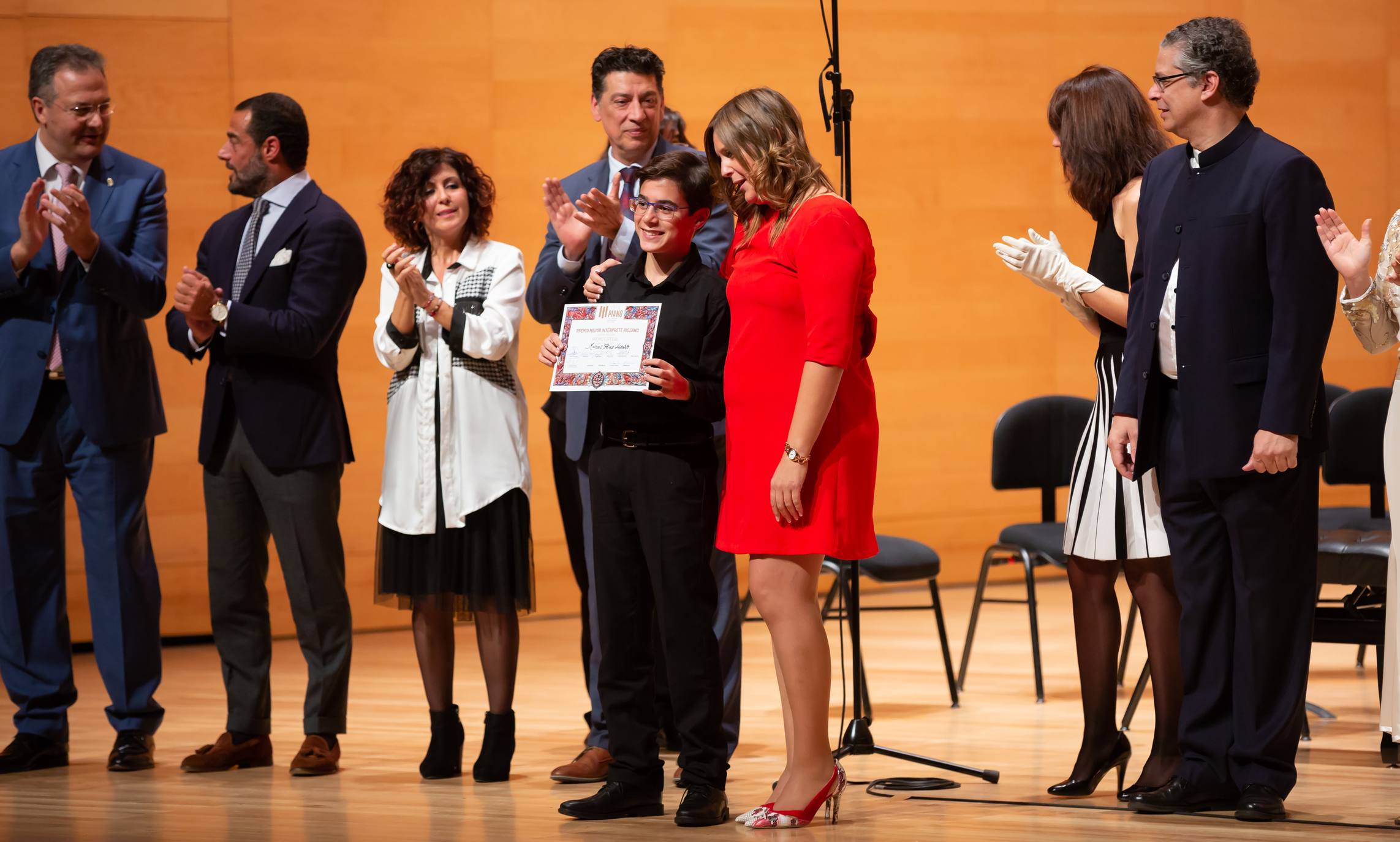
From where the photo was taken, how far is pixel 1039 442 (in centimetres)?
590

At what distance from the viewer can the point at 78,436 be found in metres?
4.53

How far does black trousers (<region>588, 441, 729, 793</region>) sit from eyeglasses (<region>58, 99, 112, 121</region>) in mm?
1860

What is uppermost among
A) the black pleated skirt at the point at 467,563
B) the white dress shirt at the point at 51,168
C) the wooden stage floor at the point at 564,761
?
the white dress shirt at the point at 51,168

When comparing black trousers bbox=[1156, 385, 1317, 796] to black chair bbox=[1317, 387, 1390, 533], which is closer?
black trousers bbox=[1156, 385, 1317, 796]

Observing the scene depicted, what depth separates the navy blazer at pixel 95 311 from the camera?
448 centimetres

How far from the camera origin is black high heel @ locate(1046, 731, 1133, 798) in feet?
12.6

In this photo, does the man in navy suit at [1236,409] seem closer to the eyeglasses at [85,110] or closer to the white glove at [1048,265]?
the white glove at [1048,265]

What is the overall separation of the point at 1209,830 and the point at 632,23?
5.00 meters

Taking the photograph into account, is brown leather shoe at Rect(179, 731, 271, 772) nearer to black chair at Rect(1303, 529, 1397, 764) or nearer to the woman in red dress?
the woman in red dress

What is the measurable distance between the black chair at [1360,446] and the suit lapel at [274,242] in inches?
129

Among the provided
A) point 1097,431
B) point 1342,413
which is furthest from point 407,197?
point 1342,413

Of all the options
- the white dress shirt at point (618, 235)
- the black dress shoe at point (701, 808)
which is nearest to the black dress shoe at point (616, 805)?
the black dress shoe at point (701, 808)

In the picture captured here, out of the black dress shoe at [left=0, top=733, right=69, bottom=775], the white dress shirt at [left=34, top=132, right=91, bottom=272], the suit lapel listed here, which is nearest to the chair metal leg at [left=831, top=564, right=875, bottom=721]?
the suit lapel

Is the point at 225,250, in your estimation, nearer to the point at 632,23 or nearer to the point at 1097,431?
the point at 1097,431
